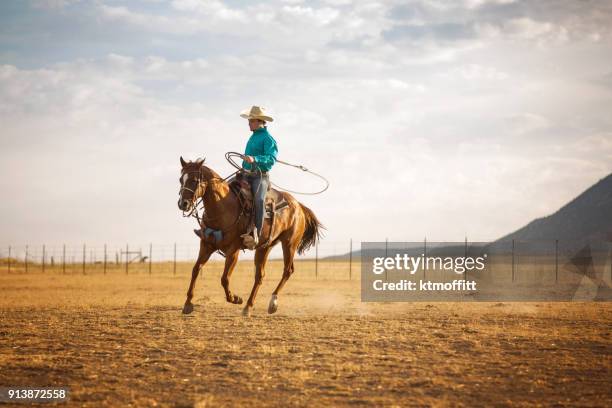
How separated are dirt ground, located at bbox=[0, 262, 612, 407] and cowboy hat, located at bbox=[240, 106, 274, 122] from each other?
4.37m

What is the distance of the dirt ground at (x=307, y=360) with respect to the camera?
6676mm

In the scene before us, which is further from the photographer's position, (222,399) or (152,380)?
(152,380)

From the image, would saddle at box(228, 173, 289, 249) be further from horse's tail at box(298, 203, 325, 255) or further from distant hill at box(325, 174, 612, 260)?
distant hill at box(325, 174, 612, 260)

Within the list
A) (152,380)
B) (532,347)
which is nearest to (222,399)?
(152,380)

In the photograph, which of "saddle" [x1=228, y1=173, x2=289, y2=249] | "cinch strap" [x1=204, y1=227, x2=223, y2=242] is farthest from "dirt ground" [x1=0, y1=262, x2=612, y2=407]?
"saddle" [x1=228, y1=173, x2=289, y2=249]

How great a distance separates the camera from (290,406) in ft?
20.4

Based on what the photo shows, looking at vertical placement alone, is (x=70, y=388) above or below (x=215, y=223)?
below

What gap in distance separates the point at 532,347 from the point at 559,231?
111 metres

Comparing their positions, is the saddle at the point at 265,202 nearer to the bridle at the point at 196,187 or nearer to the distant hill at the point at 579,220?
the bridle at the point at 196,187

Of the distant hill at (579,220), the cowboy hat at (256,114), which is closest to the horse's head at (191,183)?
the cowboy hat at (256,114)

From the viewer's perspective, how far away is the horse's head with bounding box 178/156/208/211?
11391 mm

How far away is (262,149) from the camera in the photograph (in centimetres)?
1339

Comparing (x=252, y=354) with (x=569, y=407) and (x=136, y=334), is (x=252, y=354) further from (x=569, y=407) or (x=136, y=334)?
(x=569, y=407)

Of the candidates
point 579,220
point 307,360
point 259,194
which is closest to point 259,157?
point 259,194
